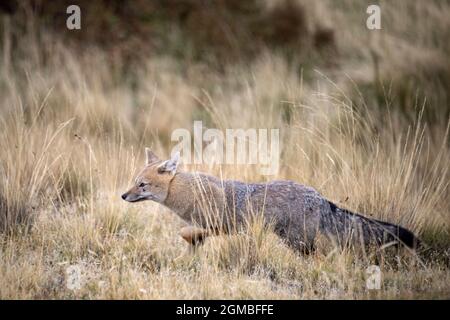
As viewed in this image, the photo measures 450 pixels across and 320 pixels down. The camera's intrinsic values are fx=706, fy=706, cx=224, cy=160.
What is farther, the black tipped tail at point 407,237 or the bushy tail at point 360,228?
the bushy tail at point 360,228

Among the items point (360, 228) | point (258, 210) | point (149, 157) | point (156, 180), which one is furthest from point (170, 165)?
point (360, 228)

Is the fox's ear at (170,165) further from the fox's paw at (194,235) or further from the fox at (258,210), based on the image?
the fox's paw at (194,235)

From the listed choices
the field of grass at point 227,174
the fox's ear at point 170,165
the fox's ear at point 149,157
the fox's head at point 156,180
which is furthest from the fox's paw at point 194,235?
the fox's ear at point 149,157

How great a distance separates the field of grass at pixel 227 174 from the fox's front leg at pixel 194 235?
0.10 metres

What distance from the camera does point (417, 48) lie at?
11938 millimetres

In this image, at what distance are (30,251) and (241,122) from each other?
4.31 meters

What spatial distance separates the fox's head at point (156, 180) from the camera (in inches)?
284

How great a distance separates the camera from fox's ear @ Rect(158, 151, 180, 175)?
726cm

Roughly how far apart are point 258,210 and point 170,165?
1083 mm

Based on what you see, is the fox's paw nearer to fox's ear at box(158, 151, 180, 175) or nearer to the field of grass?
the field of grass

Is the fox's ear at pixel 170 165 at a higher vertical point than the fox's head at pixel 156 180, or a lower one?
higher

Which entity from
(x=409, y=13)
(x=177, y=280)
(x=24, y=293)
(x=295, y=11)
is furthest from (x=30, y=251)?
(x=295, y=11)

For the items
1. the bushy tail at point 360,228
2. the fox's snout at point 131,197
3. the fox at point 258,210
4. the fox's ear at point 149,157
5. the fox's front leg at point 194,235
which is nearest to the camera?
the bushy tail at point 360,228

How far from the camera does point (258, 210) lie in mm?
6871
